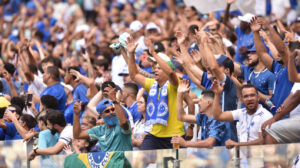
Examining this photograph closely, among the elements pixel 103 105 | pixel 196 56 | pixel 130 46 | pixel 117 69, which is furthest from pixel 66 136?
pixel 117 69

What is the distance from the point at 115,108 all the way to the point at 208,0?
432 centimetres

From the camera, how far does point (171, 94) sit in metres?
8.99

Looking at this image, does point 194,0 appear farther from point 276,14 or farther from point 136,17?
point 136,17

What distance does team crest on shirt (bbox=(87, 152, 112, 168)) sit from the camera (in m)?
7.97

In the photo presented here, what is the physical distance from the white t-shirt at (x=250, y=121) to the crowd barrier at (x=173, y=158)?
0.88 metres

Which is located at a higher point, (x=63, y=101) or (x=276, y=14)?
(x=276, y=14)

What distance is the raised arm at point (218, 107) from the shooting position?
7.64 metres

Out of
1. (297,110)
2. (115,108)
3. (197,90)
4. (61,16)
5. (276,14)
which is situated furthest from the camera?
(61,16)

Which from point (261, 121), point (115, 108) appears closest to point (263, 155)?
point (261, 121)

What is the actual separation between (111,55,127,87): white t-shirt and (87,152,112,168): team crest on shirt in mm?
4551

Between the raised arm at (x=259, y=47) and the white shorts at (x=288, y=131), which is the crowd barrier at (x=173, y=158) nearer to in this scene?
the white shorts at (x=288, y=131)

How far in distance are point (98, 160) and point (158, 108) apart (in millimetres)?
1301

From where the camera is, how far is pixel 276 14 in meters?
14.3

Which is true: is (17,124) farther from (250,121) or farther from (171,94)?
(250,121)
